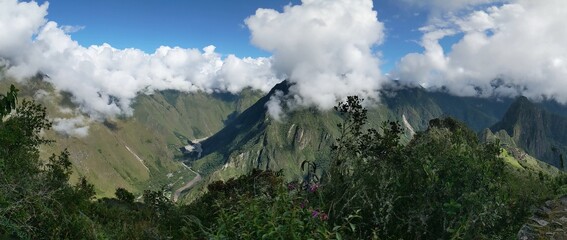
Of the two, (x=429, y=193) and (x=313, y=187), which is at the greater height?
(x=313, y=187)

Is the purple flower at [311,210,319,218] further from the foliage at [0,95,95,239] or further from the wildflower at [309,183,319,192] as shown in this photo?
the foliage at [0,95,95,239]

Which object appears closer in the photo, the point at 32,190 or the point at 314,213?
the point at 314,213

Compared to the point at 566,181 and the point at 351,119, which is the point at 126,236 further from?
the point at 566,181

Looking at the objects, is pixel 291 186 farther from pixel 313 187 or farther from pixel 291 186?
pixel 313 187

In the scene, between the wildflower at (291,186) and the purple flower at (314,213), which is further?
the wildflower at (291,186)

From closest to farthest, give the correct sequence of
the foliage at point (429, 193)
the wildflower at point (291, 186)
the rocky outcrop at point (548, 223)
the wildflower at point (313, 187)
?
the foliage at point (429, 193), the rocky outcrop at point (548, 223), the wildflower at point (313, 187), the wildflower at point (291, 186)

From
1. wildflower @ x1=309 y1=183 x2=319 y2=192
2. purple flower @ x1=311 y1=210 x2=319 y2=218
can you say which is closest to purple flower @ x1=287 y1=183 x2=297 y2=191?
wildflower @ x1=309 y1=183 x2=319 y2=192

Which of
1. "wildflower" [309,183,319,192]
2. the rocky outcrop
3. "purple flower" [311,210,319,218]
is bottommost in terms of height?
the rocky outcrop

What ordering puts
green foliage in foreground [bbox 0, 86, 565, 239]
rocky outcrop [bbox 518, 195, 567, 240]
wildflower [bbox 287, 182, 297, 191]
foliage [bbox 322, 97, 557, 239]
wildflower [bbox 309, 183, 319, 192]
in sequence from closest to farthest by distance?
green foliage in foreground [bbox 0, 86, 565, 239] → foliage [bbox 322, 97, 557, 239] → rocky outcrop [bbox 518, 195, 567, 240] → wildflower [bbox 309, 183, 319, 192] → wildflower [bbox 287, 182, 297, 191]

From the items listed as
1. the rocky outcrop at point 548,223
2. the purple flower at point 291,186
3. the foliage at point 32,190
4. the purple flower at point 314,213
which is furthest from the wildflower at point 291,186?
the rocky outcrop at point 548,223

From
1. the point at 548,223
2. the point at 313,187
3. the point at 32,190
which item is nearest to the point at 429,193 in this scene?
the point at 313,187

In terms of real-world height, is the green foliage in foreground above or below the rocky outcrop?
above

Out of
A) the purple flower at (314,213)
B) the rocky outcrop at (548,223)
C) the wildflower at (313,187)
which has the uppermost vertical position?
the wildflower at (313,187)

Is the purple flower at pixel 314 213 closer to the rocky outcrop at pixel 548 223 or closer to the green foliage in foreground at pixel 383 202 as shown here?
the green foliage in foreground at pixel 383 202
